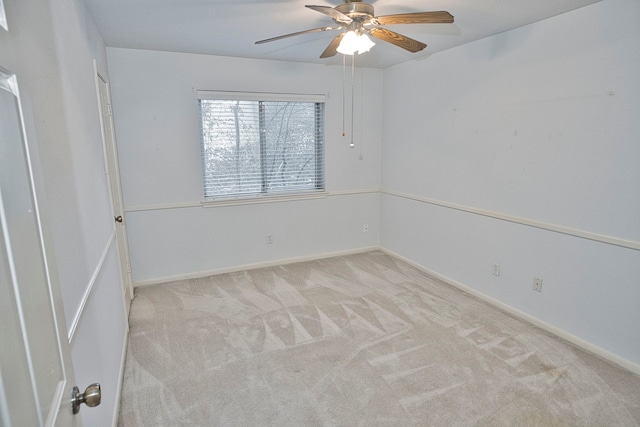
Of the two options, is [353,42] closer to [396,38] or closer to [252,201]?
[396,38]

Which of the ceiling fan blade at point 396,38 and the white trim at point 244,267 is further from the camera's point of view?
the white trim at point 244,267

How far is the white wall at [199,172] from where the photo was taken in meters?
3.56

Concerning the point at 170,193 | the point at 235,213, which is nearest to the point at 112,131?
the point at 170,193

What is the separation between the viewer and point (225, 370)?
7.97ft

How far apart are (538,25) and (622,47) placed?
636mm

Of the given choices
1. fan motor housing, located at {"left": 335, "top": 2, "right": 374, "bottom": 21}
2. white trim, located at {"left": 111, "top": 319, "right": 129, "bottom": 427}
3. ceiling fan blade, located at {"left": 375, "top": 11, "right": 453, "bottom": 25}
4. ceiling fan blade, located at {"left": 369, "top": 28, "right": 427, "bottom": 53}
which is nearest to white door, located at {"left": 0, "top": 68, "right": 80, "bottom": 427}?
white trim, located at {"left": 111, "top": 319, "right": 129, "bottom": 427}

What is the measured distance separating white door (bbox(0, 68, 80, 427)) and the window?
3301 millimetres

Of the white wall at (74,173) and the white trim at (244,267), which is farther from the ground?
the white wall at (74,173)

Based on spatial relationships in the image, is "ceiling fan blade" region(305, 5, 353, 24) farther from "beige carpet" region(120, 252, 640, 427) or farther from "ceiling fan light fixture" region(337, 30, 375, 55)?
"beige carpet" region(120, 252, 640, 427)

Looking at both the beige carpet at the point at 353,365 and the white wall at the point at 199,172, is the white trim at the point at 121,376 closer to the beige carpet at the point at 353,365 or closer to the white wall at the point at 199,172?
the beige carpet at the point at 353,365

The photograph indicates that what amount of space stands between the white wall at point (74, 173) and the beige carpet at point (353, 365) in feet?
1.44

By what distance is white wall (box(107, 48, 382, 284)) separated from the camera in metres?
3.56

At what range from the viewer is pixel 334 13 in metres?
1.96

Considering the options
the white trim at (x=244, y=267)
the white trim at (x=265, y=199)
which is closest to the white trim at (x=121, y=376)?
the white trim at (x=244, y=267)
